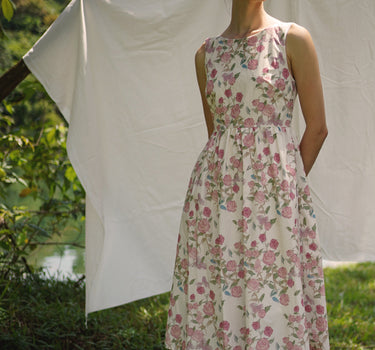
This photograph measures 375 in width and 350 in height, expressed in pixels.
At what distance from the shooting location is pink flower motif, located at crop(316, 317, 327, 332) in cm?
168

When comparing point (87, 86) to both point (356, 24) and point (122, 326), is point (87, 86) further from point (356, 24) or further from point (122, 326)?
point (122, 326)

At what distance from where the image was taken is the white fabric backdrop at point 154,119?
2.06 meters

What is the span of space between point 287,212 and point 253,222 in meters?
0.11

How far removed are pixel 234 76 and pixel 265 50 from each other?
0.13m

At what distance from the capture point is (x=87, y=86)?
6.77ft

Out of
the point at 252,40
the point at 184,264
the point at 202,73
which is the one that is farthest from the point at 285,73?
the point at 184,264

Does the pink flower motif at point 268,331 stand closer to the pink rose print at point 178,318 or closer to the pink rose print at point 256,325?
the pink rose print at point 256,325

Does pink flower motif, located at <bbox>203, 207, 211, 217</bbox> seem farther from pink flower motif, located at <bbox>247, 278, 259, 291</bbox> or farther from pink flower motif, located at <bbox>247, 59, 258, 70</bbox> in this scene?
pink flower motif, located at <bbox>247, 59, 258, 70</bbox>

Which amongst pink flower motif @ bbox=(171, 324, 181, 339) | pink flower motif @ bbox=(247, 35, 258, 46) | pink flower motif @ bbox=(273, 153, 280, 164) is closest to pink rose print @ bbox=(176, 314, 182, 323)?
pink flower motif @ bbox=(171, 324, 181, 339)

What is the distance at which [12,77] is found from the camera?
7.55 ft

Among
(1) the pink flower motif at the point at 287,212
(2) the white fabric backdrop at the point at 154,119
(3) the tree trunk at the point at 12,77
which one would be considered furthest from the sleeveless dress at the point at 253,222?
(3) the tree trunk at the point at 12,77

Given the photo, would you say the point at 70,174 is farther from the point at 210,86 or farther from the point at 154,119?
the point at 210,86

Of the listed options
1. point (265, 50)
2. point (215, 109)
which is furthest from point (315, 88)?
point (215, 109)

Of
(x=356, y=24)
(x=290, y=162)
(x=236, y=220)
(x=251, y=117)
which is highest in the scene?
(x=356, y=24)
